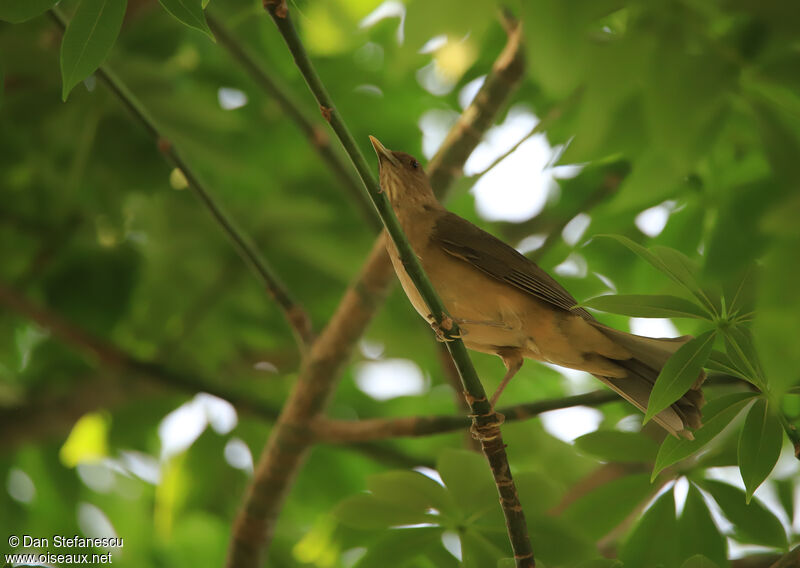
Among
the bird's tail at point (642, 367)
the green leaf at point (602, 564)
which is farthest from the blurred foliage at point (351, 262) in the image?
the green leaf at point (602, 564)

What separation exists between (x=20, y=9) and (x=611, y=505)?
2.71 metres

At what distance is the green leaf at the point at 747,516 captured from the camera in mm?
2754

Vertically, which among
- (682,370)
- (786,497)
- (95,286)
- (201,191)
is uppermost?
(95,286)

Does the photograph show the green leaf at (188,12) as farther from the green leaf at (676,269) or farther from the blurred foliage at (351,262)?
the green leaf at (676,269)

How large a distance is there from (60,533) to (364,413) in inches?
89.7

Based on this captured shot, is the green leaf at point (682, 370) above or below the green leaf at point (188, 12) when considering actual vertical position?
below

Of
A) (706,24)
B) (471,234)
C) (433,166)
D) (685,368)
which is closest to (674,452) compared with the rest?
(685,368)

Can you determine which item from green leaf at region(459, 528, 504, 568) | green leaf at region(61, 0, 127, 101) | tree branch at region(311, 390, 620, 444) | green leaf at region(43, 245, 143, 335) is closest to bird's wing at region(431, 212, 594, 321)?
tree branch at region(311, 390, 620, 444)

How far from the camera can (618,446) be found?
2.81 meters

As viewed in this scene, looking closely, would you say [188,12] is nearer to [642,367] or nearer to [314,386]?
[314,386]

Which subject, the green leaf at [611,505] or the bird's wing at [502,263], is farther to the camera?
the bird's wing at [502,263]

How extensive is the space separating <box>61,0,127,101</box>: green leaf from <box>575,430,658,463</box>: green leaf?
2.03 m

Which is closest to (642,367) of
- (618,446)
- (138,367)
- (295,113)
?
(618,446)

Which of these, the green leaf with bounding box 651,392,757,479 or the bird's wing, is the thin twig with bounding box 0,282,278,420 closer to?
the bird's wing
